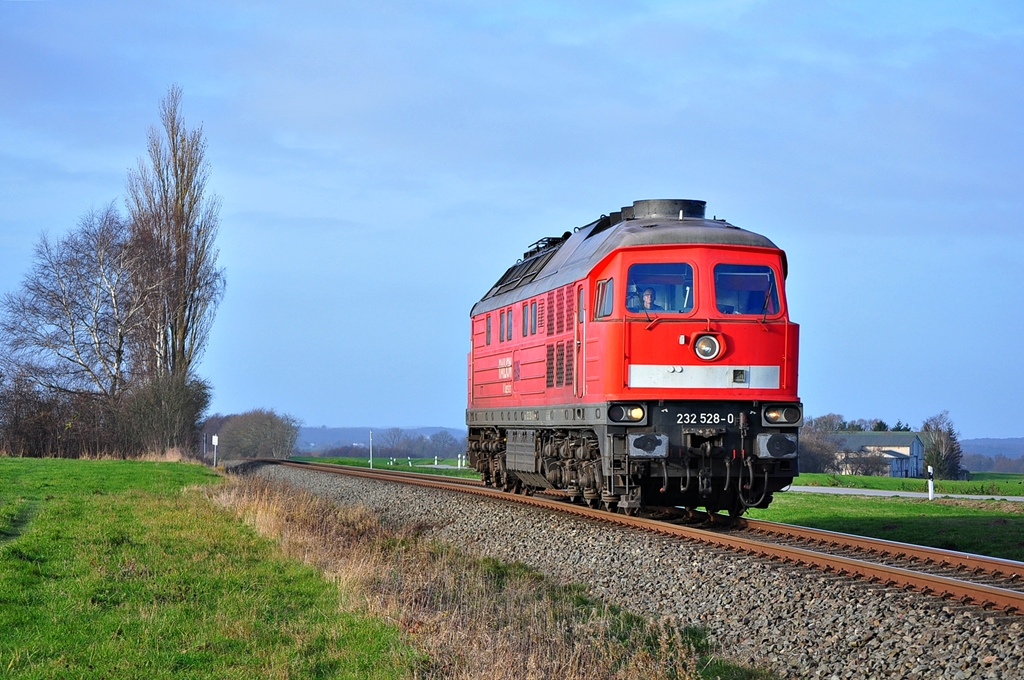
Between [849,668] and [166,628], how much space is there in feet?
17.9

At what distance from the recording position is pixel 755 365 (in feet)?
44.2

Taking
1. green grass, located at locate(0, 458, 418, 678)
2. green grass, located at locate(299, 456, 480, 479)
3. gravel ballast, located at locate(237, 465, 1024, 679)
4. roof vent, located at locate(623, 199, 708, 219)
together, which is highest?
roof vent, located at locate(623, 199, 708, 219)

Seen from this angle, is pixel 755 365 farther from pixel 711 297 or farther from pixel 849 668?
pixel 849 668

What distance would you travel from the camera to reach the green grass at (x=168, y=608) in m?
7.62

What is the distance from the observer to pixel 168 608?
31.2ft

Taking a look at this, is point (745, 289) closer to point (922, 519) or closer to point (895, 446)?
point (922, 519)

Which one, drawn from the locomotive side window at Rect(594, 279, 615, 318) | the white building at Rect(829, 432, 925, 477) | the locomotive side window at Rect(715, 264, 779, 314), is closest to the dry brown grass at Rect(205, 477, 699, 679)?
the locomotive side window at Rect(594, 279, 615, 318)

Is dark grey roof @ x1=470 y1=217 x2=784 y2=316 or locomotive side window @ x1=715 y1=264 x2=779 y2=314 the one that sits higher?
dark grey roof @ x1=470 y1=217 x2=784 y2=316

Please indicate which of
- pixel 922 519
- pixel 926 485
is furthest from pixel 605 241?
pixel 926 485

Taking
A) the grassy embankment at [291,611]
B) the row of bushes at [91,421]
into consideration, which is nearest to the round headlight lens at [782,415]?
the grassy embankment at [291,611]

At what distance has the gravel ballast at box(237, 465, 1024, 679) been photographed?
7297 millimetres

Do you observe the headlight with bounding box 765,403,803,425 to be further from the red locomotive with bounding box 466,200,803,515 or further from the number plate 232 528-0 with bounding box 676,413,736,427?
the number plate 232 528-0 with bounding box 676,413,736,427


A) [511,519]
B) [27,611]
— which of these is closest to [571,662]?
[27,611]

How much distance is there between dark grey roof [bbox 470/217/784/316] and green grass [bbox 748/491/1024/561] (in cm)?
530
